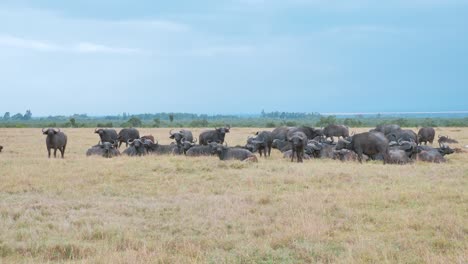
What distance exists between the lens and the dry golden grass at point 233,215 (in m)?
7.55

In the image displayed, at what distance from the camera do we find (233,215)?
32.4 feet

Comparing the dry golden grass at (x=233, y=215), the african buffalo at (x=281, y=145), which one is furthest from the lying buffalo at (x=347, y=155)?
the dry golden grass at (x=233, y=215)

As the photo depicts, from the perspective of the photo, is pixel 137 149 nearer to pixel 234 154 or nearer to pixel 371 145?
pixel 234 154

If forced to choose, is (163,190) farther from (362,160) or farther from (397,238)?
(362,160)

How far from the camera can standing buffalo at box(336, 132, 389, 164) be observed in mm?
19688

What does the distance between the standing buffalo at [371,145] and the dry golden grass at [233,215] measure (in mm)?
3167

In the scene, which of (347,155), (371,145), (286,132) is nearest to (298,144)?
(347,155)

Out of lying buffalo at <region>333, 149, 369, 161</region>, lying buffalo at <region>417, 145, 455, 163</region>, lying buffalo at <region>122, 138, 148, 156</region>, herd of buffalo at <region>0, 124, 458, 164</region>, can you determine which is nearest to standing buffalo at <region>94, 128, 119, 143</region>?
herd of buffalo at <region>0, 124, 458, 164</region>

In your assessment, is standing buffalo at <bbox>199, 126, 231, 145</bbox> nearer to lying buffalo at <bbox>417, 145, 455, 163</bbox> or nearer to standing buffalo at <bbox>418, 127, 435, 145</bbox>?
lying buffalo at <bbox>417, 145, 455, 163</bbox>

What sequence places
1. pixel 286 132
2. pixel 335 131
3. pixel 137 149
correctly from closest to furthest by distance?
pixel 137 149 → pixel 286 132 → pixel 335 131

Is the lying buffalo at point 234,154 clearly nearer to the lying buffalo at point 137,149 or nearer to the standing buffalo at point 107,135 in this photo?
the lying buffalo at point 137,149

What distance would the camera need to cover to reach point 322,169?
16.8m

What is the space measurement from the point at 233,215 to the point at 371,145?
37.7ft

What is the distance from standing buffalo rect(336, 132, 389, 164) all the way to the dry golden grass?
3167 millimetres
